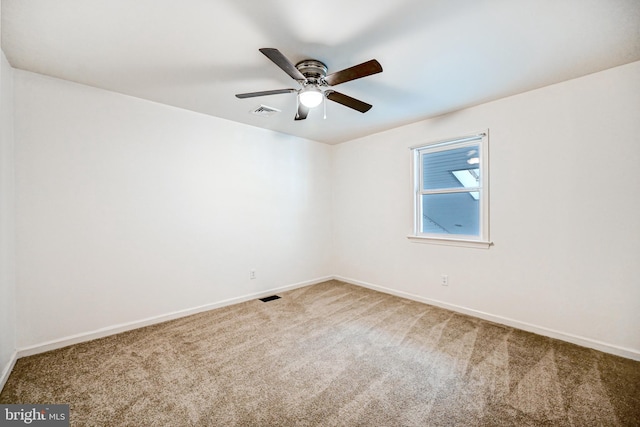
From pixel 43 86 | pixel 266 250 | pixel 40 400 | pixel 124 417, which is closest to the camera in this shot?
pixel 124 417

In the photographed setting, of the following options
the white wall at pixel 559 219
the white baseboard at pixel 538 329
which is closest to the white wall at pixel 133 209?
the white baseboard at pixel 538 329

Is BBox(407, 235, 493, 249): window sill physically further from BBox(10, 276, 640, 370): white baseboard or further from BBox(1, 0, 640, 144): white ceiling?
BBox(1, 0, 640, 144): white ceiling

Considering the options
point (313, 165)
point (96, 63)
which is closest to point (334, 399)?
point (96, 63)

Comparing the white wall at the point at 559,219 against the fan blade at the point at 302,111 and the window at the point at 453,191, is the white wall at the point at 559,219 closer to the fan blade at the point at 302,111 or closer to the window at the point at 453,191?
the window at the point at 453,191

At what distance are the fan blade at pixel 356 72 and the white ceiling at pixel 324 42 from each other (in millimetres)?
229

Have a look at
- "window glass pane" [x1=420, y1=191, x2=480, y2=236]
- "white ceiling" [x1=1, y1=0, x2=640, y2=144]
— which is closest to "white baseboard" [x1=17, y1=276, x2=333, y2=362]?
"white ceiling" [x1=1, y1=0, x2=640, y2=144]

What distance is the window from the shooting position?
10.2 ft

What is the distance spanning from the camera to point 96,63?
7.15 ft

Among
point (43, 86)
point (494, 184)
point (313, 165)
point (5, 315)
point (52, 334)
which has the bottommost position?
point (52, 334)

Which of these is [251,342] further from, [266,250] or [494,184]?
[494,184]

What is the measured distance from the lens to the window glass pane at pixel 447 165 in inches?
128

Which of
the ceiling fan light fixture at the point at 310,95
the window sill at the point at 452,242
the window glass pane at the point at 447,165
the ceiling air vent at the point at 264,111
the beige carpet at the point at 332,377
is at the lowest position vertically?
the beige carpet at the point at 332,377

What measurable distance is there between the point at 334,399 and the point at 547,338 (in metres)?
2.26

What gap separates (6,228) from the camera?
6.84 feet
